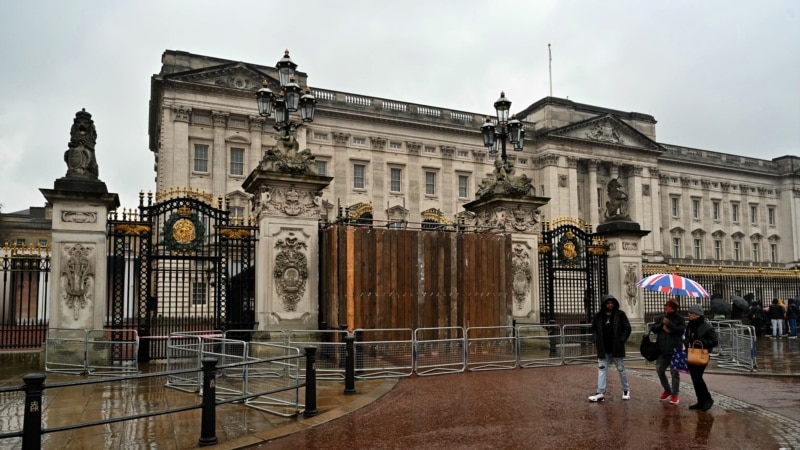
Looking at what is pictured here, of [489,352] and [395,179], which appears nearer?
[489,352]

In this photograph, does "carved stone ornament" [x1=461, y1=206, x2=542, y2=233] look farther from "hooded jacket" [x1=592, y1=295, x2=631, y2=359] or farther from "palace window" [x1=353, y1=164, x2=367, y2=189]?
Result: "palace window" [x1=353, y1=164, x2=367, y2=189]

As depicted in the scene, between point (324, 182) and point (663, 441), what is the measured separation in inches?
341

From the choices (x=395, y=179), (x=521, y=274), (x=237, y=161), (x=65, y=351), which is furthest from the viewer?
(x=395, y=179)

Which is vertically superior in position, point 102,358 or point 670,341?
point 670,341

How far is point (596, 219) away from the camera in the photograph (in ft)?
206

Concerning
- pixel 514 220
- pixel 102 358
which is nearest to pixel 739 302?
pixel 514 220

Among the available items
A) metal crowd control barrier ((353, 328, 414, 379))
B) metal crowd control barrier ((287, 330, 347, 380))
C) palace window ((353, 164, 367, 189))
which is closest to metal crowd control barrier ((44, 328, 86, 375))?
metal crowd control barrier ((287, 330, 347, 380))

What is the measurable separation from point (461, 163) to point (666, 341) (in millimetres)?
49221

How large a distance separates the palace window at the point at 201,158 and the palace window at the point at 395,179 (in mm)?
16357

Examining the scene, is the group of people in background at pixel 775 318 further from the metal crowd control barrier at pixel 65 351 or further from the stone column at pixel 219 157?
the stone column at pixel 219 157

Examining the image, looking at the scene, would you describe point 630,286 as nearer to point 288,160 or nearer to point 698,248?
point 288,160

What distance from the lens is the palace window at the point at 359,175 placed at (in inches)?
2089

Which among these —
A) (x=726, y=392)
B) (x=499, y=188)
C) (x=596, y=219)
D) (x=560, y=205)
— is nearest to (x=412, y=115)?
(x=560, y=205)

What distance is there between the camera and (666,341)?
955 centimetres
